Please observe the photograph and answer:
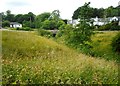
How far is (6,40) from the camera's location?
Answer: 14.9 metres

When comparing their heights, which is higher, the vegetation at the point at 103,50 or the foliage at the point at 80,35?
the foliage at the point at 80,35

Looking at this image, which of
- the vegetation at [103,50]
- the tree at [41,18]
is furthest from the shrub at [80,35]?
the tree at [41,18]

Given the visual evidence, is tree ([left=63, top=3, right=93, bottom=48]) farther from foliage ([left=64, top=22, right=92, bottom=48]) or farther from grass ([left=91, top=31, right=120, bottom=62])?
grass ([left=91, top=31, right=120, bottom=62])

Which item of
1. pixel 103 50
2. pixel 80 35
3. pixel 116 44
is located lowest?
pixel 103 50

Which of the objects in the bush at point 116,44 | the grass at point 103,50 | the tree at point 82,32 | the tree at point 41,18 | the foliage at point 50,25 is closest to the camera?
the grass at point 103,50

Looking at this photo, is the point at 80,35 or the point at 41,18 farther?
the point at 41,18

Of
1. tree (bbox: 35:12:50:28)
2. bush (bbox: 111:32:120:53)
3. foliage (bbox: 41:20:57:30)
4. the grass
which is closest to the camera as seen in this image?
the grass

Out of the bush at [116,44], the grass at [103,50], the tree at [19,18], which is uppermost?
the tree at [19,18]

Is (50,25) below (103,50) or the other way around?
the other way around

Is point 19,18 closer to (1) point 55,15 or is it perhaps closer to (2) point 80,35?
(1) point 55,15

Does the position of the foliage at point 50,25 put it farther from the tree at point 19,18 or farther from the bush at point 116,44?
the bush at point 116,44

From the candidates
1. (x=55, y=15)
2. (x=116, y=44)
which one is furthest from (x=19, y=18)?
(x=116, y=44)

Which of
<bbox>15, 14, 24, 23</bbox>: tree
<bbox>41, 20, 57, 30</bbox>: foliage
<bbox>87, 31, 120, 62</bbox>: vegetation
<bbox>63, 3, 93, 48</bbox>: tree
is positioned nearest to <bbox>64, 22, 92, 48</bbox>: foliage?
<bbox>63, 3, 93, 48</bbox>: tree

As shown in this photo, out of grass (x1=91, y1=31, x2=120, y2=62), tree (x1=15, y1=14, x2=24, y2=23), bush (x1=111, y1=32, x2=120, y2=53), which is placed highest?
tree (x1=15, y1=14, x2=24, y2=23)
